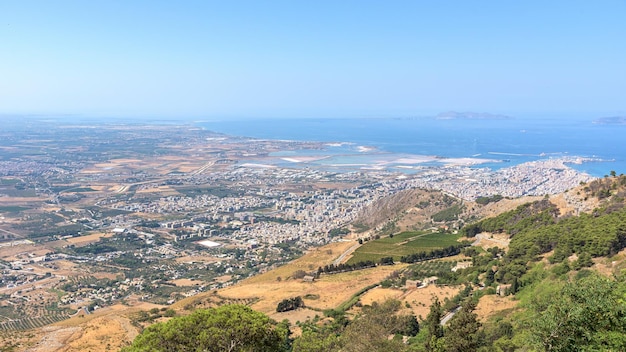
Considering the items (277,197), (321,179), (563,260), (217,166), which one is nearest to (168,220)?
(277,197)

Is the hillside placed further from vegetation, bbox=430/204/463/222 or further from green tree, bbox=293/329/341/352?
vegetation, bbox=430/204/463/222

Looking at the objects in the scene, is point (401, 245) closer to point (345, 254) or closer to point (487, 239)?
point (345, 254)

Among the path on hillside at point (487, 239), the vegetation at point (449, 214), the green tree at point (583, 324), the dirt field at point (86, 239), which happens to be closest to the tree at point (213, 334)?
the green tree at point (583, 324)

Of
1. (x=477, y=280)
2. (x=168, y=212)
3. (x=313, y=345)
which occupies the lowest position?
(x=168, y=212)

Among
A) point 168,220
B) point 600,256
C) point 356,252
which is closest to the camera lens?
point 600,256

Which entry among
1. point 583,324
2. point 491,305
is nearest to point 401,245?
point 491,305

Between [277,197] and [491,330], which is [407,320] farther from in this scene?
[277,197]
